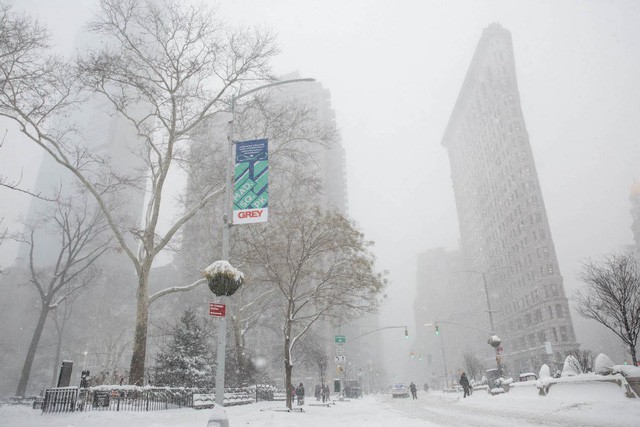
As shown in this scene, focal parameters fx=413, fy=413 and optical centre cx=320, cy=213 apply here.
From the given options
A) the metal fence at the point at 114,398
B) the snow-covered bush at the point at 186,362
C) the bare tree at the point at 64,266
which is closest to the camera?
the metal fence at the point at 114,398

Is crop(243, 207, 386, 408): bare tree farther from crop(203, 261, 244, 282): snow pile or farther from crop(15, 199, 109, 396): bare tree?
crop(15, 199, 109, 396): bare tree

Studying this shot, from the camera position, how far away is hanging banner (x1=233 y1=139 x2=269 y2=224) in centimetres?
1114

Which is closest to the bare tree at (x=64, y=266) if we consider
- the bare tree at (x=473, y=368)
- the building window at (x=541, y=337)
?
the bare tree at (x=473, y=368)

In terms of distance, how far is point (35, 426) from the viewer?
34.8 feet

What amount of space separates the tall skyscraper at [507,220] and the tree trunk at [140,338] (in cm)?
7460

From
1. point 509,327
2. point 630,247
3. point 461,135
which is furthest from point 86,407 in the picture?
point 630,247

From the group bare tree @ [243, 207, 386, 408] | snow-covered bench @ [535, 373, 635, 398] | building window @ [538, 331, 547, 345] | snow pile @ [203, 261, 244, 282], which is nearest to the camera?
snow pile @ [203, 261, 244, 282]

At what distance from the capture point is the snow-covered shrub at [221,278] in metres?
10.3

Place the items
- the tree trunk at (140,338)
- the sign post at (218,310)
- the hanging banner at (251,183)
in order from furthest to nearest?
the tree trunk at (140,338) → the hanging banner at (251,183) → the sign post at (218,310)

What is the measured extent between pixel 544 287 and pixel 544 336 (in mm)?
9520

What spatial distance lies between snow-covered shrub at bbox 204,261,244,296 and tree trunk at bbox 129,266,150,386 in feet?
38.0

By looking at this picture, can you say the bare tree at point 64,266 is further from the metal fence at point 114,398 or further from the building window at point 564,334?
the building window at point 564,334

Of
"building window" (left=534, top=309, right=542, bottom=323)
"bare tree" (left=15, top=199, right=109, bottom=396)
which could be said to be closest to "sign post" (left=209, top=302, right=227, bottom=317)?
"bare tree" (left=15, top=199, right=109, bottom=396)

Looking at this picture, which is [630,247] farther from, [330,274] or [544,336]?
[330,274]
